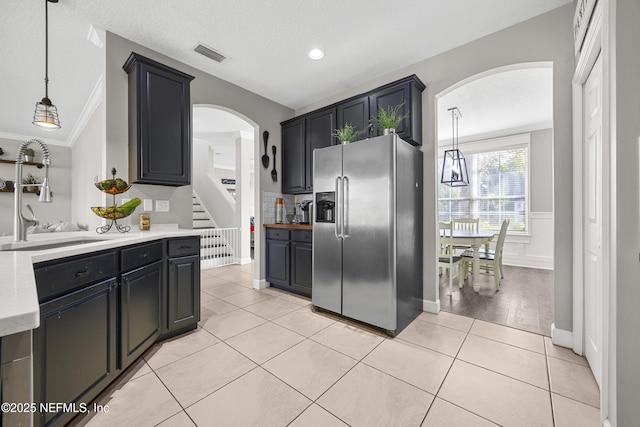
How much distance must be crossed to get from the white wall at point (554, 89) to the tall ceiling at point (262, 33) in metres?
0.11

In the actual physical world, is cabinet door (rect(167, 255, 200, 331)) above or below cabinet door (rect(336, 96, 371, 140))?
below

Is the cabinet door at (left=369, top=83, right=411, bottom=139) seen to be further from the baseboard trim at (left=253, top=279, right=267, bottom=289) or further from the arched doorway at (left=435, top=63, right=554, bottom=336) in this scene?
the baseboard trim at (left=253, top=279, right=267, bottom=289)

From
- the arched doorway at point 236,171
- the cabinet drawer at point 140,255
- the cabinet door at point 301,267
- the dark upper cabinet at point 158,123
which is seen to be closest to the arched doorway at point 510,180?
the cabinet door at point 301,267

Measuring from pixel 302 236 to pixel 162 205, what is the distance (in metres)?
1.62

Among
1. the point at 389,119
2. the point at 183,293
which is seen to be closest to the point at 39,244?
the point at 183,293

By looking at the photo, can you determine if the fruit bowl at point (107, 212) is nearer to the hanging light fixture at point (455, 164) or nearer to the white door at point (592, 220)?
the white door at point (592, 220)

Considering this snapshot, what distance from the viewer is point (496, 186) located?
5.79 m

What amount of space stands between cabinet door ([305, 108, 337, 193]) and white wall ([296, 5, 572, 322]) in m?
1.16

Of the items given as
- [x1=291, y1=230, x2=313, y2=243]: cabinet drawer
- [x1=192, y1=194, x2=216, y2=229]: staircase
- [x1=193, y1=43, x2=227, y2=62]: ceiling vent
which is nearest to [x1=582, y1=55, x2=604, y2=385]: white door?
[x1=291, y1=230, x2=313, y2=243]: cabinet drawer

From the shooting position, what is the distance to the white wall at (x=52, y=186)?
565 cm

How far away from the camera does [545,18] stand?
90.7 inches

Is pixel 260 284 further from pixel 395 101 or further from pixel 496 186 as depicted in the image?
pixel 496 186

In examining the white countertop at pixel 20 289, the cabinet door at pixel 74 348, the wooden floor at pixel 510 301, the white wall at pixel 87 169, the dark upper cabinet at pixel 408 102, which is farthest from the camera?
the white wall at pixel 87 169

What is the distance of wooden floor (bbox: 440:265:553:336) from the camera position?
2713 mm
